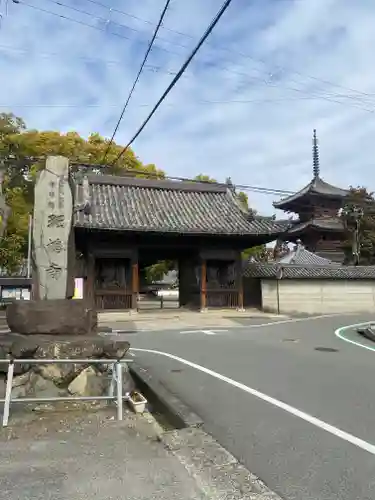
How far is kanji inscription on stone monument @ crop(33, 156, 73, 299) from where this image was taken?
7652mm

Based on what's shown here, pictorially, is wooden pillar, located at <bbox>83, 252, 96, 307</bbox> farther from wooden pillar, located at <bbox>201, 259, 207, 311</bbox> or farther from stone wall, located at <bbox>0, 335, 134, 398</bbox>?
stone wall, located at <bbox>0, 335, 134, 398</bbox>

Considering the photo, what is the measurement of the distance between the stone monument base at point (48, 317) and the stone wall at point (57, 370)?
0.30 meters

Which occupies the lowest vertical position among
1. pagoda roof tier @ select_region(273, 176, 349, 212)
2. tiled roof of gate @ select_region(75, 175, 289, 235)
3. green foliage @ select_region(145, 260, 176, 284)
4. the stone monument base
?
the stone monument base

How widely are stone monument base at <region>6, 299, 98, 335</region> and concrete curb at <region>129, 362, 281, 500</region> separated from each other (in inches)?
84.5

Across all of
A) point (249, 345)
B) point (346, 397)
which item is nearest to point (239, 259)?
point (249, 345)

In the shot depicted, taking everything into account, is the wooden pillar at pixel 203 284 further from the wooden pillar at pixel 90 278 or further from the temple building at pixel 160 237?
the wooden pillar at pixel 90 278

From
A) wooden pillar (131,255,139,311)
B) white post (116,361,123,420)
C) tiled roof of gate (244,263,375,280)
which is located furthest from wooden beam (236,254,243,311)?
white post (116,361,123,420)

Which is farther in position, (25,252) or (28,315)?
(25,252)

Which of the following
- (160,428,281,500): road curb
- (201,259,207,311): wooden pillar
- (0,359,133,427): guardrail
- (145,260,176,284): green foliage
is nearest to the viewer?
(160,428,281,500): road curb

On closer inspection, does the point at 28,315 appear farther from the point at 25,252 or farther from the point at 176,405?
the point at 25,252

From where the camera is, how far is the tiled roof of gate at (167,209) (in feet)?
75.6

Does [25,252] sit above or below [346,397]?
above

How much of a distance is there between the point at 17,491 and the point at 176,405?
2660 millimetres

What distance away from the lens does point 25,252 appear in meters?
30.4
